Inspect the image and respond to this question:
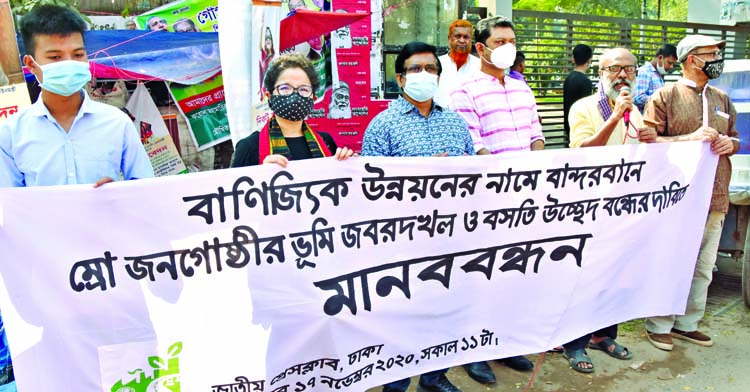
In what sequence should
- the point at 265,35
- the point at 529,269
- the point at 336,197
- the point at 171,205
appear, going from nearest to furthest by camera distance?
the point at 171,205 → the point at 336,197 → the point at 529,269 → the point at 265,35

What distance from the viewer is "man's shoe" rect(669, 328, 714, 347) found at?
4.11 m

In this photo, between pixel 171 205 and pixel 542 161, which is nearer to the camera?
pixel 171 205

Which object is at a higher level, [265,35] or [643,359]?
[265,35]

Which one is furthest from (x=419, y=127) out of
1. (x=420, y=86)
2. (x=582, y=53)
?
(x=582, y=53)

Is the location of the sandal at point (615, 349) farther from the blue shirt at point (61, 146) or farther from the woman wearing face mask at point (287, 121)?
the blue shirt at point (61, 146)

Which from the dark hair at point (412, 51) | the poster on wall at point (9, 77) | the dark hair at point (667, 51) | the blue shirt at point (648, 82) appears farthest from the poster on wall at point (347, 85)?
the dark hair at point (667, 51)

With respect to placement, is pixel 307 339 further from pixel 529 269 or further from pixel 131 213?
pixel 529 269

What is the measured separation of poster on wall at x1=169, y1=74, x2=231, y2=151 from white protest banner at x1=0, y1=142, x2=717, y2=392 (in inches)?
98.0

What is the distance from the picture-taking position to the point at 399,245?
2.87 metres

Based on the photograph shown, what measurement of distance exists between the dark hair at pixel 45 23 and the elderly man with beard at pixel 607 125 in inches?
111

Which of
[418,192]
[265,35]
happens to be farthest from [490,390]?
[265,35]

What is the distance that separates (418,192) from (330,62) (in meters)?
3.16

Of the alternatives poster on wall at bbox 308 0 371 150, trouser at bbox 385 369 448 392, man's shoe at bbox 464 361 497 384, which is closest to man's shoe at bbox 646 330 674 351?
man's shoe at bbox 464 361 497 384

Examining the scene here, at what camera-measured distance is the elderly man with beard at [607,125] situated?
12.1ft
